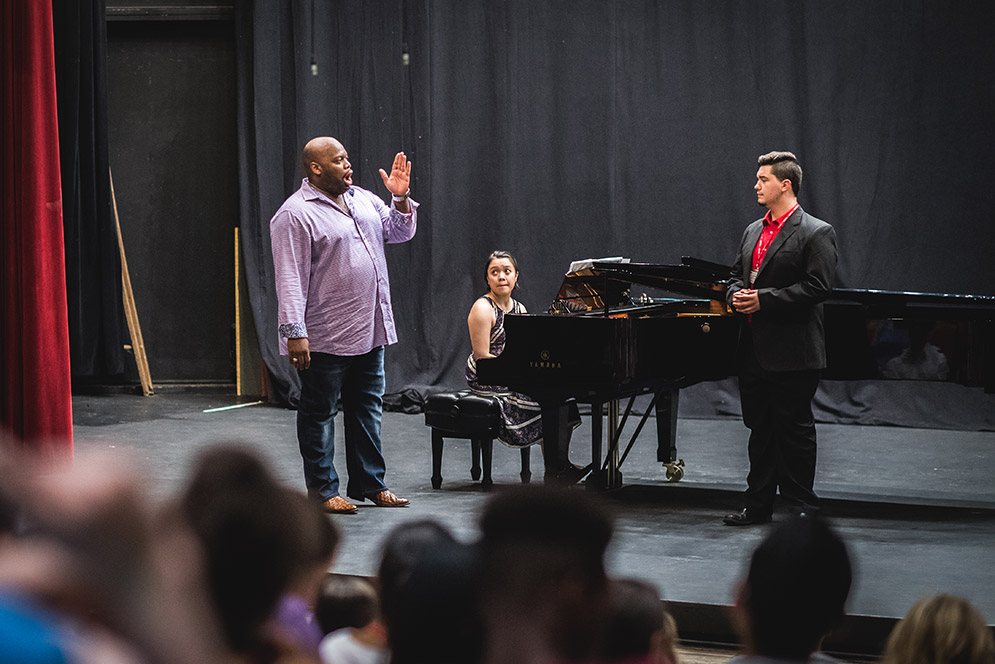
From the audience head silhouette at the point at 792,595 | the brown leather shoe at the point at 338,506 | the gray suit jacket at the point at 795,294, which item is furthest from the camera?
the brown leather shoe at the point at 338,506

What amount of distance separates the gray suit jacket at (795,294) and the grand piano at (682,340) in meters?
0.21

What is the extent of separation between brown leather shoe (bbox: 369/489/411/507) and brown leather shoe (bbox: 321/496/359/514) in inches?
6.3

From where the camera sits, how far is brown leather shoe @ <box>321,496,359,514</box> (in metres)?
4.87

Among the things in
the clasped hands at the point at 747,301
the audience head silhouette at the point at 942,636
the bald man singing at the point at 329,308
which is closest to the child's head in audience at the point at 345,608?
the audience head silhouette at the point at 942,636

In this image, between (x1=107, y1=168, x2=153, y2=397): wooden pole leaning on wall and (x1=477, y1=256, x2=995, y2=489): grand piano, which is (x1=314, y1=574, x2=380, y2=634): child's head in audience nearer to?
(x1=477, y1=256, x2=995, y2=489): grand piano

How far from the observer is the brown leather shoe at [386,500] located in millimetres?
5047

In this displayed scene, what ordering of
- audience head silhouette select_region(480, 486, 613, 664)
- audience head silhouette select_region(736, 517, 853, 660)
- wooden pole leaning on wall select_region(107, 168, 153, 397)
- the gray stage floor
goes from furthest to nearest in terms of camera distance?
wooden pole leaning on wall select_region(107, 168, 153, 397)
the gray stage floor
audience head silhouette select_region(736, 517, 853, 660)
audience head silhouette select_region(480, 486, 613, 664)

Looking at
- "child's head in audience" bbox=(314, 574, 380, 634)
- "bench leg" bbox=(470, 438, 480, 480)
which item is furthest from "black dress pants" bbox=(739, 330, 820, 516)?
"child's head in audience" bbox=(314, 574, 380, 634)

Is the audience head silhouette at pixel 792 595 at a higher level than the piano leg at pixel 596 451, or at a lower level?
higher

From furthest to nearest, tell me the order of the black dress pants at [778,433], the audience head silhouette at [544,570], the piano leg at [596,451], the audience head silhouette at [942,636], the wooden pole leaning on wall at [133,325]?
the wooden pole leaning on wall at [133,325] < the piano leg at [596,451] < the black dress pants at [778,433] < the audience head silhouette at [942,636] < the audience head silhouette at [544,570]

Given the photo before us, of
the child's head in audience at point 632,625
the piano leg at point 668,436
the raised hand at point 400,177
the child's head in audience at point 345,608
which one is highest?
the raised hand at point 400,177

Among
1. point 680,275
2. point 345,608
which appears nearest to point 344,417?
point 680,275

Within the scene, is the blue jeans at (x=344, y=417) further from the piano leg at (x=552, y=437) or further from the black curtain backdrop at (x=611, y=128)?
the black curtain backdrop at (x=611, y=128)

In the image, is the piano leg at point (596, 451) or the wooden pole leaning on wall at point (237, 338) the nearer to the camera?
the piano leg at point (596, 451)
